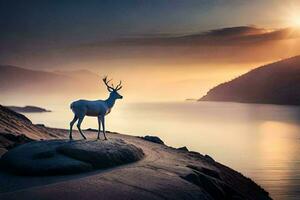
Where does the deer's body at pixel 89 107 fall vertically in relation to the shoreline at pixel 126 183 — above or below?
above

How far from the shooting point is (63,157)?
1719 cm

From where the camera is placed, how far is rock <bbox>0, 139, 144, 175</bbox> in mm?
16344

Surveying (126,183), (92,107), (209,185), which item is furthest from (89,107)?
(209,185)

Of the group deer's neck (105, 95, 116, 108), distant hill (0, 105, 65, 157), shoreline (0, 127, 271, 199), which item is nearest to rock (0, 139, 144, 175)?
shoreline (0, 127, 271, 199)

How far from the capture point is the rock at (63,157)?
1634cm

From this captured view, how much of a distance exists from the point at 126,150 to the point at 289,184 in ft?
70.8

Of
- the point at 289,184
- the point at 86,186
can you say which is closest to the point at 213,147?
the point at 289,184

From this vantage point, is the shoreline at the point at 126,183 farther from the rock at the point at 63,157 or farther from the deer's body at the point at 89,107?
the deer's body at the point at 89,107

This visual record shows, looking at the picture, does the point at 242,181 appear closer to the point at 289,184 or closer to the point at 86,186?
the point at 289,184

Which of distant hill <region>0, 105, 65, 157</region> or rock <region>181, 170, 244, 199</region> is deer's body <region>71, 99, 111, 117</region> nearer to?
distant hill <region>0, 105, 65, 157</region>

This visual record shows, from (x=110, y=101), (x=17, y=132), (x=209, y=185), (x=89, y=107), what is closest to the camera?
(x=209, y=185)

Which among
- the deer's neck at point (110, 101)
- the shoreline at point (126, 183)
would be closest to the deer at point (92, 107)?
the deer's neck at point (110, 101)

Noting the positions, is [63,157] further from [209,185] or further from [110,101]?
[209,185]

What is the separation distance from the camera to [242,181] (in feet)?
90.4
